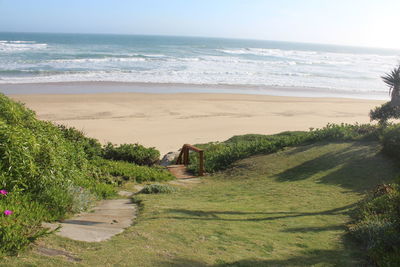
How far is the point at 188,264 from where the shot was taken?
13.7ft

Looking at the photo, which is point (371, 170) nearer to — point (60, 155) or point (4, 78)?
point (60, 155)

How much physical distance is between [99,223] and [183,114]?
19620 millimetres

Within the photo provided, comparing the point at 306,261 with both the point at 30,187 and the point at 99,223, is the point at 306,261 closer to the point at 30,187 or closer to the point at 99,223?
the point at 99,223

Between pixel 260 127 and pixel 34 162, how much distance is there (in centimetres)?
1744

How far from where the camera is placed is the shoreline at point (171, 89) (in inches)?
1283

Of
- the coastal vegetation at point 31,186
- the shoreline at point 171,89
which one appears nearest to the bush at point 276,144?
the coastal vegetation at point 31,186

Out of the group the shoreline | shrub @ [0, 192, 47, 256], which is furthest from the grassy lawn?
the shoreline

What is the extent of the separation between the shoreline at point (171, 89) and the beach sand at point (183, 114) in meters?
2.09

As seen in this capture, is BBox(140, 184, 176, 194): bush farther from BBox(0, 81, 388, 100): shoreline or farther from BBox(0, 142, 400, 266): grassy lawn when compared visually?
BBox(0, 81, 388, 100): shoreline

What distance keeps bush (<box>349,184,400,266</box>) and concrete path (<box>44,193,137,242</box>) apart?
2.94 meters

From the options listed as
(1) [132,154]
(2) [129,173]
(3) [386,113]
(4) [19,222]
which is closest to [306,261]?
(4) [19,222]

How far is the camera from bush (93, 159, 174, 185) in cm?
991

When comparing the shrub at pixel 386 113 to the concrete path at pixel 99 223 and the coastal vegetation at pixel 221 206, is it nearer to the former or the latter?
the coastal vegetation at pixel 221 206

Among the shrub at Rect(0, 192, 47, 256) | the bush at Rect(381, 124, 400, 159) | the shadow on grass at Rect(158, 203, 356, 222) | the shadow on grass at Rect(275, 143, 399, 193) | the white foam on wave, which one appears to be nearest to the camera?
the shrub at Rect(0, 192, 47, 256)
